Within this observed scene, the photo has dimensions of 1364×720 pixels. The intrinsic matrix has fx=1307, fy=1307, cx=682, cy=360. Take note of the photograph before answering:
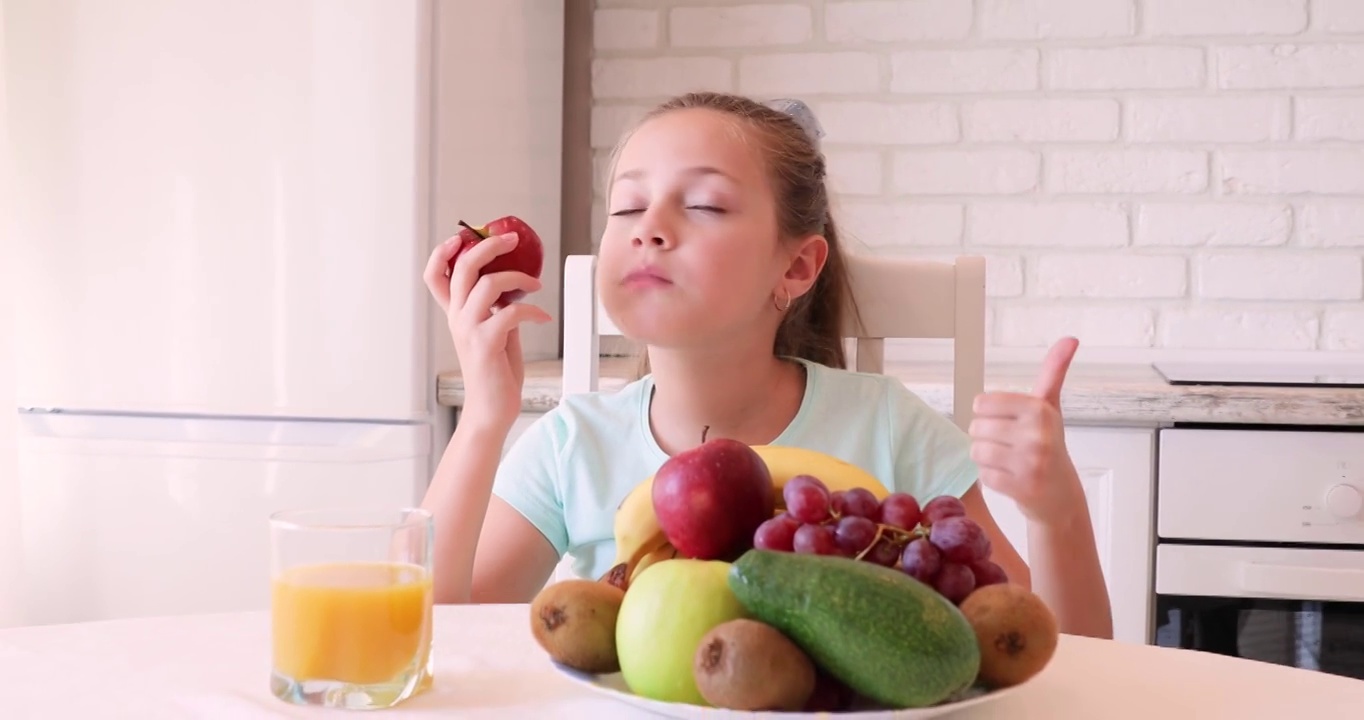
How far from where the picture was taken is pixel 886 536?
0.64m

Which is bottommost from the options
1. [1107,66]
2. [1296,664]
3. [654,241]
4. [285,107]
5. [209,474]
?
[1296,664]

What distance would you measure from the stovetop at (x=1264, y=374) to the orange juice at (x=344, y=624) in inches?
52.4

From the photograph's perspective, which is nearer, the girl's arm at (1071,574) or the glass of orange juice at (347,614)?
the glass of orange juice at (347,614)

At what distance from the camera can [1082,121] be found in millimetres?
2176

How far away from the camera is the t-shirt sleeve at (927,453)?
4.15ft

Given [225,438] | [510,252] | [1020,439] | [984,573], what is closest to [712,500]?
[984,573]

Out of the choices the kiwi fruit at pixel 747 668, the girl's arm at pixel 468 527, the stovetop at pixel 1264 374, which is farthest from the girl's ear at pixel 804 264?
the kiwi fruit at pixel 747 668

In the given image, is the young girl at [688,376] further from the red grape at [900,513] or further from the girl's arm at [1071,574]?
the red grape at [900,513]

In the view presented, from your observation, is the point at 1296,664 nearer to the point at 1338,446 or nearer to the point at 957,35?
the point at 1338,446

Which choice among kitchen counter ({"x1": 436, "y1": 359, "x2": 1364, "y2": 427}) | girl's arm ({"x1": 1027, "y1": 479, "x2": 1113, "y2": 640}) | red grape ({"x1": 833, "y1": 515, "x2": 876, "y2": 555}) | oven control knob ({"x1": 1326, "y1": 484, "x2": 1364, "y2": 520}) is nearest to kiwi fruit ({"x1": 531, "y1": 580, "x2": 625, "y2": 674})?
red grape ({"x1": 833, "y1": 515, "x2": 876, "y2": 555})

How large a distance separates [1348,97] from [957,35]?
2.06ft

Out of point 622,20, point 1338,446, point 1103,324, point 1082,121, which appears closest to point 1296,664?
point 1338,446

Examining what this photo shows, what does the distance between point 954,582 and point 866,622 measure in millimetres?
87

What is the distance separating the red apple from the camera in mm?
639
